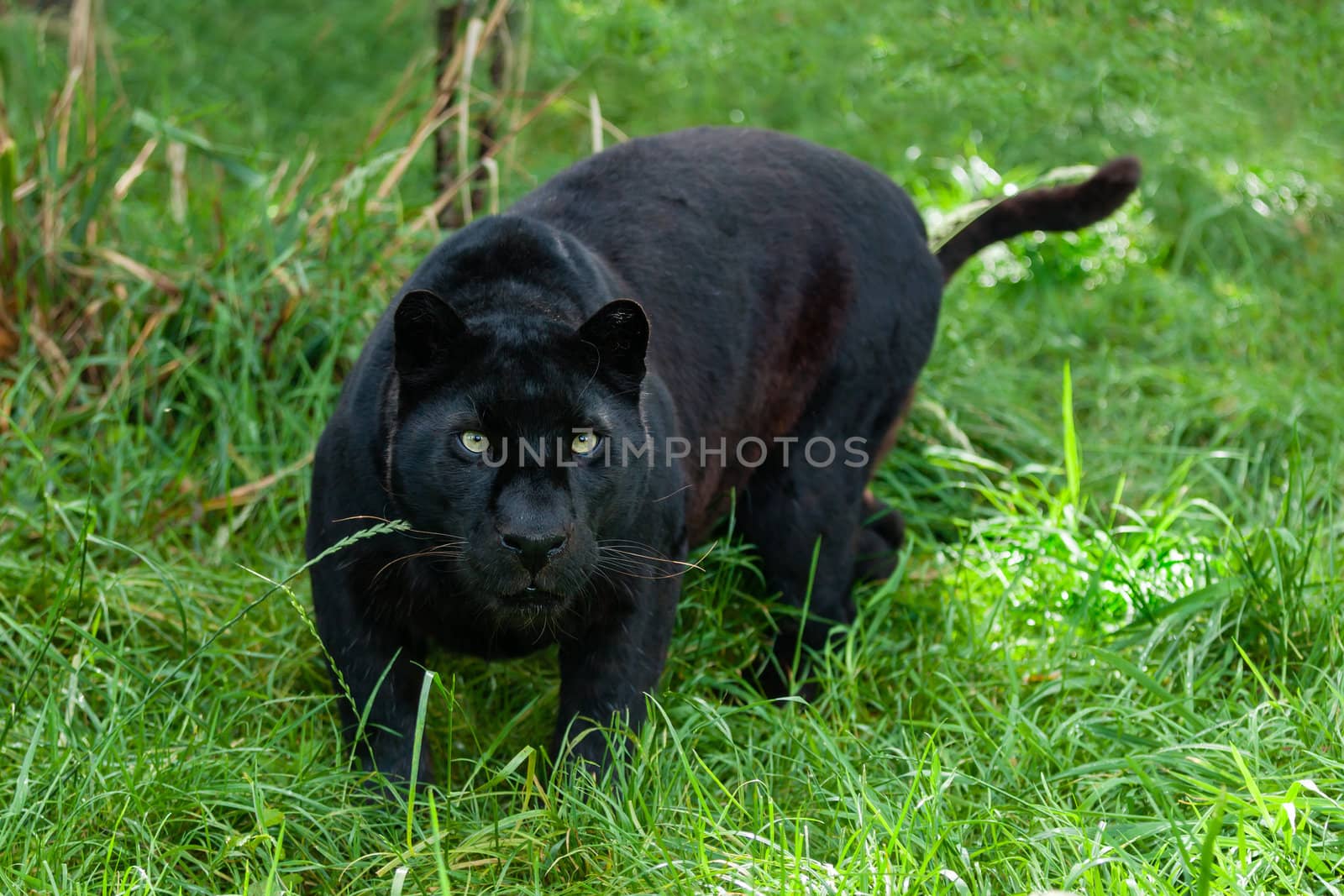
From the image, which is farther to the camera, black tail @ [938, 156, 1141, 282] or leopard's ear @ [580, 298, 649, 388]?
black tail @ [938, 156, 1141, 282]

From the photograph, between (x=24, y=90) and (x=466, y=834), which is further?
(x=24, y=90)

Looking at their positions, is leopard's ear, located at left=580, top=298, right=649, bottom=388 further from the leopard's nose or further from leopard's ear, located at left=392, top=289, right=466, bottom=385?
the leopard's nose

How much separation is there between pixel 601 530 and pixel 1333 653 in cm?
165

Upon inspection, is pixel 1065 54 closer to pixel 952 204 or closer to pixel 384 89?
pixel 952 204

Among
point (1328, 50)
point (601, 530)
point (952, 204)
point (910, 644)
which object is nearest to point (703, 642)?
point (910, 644)

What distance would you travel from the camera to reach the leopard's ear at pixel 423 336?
2314mm

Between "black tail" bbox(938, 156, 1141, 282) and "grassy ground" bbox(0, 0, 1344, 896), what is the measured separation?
58cm

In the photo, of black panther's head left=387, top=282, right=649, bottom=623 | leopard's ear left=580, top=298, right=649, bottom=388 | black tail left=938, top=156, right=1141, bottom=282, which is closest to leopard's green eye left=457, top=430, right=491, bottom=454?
black panther's head left=387, top=282, right=649, bottom=623

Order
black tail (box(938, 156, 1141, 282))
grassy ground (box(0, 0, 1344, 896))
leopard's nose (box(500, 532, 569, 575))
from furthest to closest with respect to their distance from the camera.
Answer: black tail (box(938, 156, 1141, 282)) < grassy ground (box(0, 0, 1344, 896)) < leopard's nose (box(500, 532, 569, 575))

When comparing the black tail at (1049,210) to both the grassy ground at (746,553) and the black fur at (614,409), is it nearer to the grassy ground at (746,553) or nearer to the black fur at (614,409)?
the black fur at (614,409)

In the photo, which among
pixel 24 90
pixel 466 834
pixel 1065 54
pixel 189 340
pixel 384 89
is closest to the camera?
pixel 466 834

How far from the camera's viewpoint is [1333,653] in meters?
2.89

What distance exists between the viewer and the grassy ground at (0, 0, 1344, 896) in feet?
7.80

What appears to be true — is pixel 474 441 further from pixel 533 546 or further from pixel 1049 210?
pixel 1049 210
